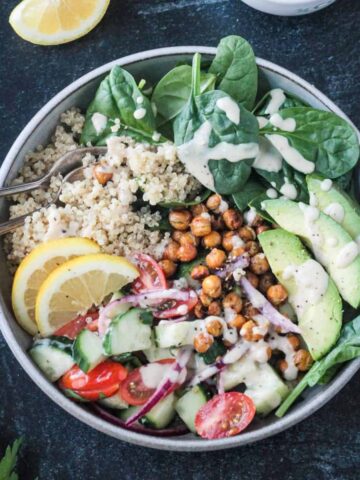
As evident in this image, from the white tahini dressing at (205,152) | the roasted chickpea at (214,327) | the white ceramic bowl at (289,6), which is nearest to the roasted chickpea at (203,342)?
the roasted chickpea at (214,327)

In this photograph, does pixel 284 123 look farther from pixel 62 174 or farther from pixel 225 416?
pixel 225 416

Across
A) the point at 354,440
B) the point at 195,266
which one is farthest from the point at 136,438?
the point at 354,440

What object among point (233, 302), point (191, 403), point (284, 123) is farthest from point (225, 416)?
point (284, 123)

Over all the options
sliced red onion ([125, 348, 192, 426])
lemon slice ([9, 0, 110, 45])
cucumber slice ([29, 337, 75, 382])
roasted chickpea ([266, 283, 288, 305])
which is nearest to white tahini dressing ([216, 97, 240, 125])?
roasted chickpea ([266, 283, 288, 305])

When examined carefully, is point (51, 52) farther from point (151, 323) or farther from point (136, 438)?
point (136, 438)

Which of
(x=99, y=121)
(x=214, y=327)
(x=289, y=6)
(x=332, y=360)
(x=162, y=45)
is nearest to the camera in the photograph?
(x=332, y=360)

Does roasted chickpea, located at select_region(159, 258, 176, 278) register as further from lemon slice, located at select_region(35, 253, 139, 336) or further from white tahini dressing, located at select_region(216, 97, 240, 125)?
white tahini dressing, located at select_region(216, 97, 240, 125)

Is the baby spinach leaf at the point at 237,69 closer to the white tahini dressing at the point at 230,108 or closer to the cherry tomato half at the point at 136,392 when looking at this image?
the white tahini dressing at the point at 230,108
